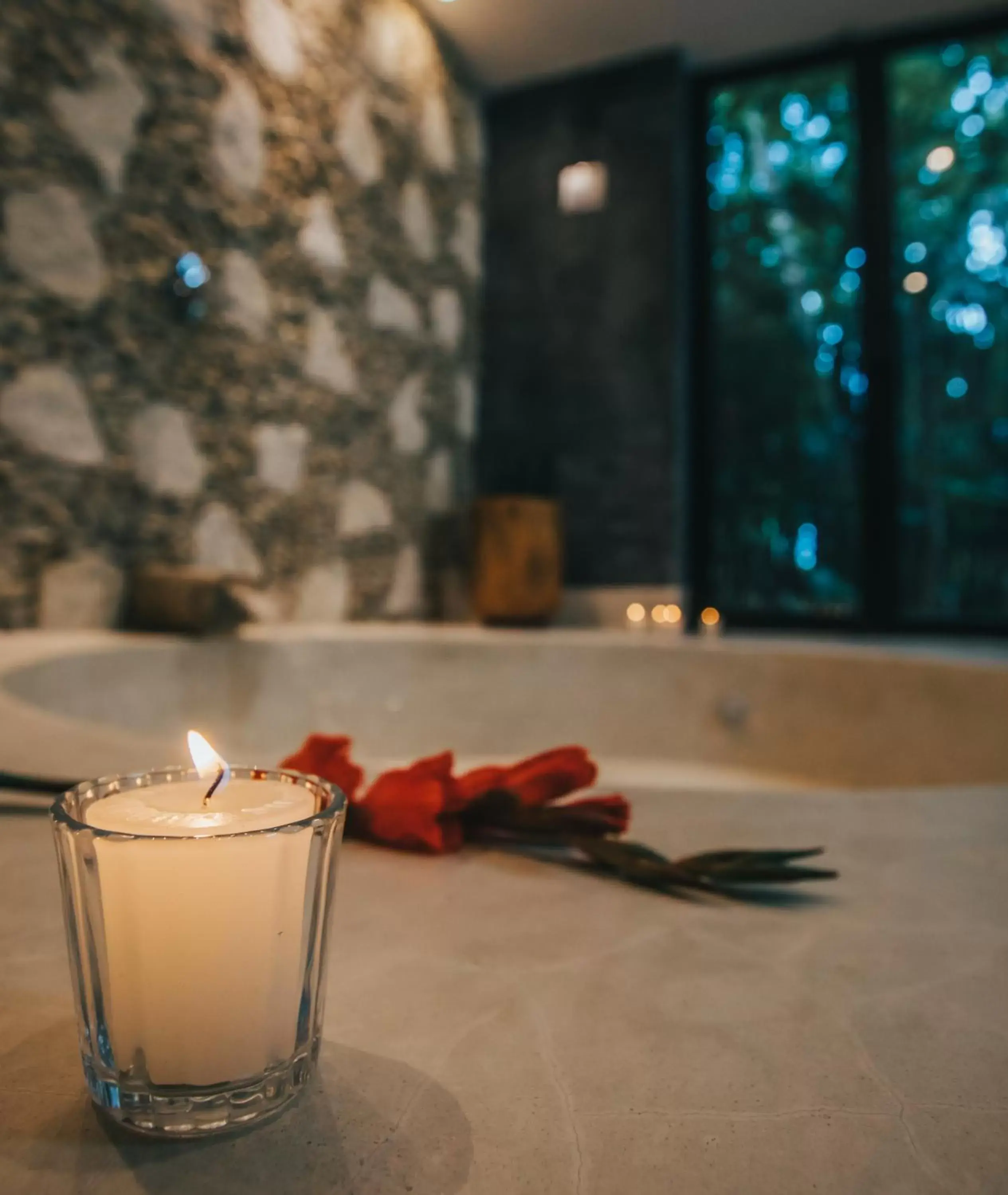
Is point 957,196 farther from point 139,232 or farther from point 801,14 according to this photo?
point 139,232

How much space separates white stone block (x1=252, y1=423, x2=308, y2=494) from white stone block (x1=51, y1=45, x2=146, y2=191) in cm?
52

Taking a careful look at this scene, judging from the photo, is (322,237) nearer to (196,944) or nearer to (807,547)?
(807,547)

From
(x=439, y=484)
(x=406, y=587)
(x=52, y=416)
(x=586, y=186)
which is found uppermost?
(x=586, y=186)

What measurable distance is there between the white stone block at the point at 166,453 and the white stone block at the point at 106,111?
0.38 metres

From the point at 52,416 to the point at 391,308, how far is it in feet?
3.41

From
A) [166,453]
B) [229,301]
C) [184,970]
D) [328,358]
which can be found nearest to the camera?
[184,970]

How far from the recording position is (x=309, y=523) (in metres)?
1.92

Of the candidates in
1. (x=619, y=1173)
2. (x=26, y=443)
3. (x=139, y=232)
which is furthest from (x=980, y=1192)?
(x=139, y=232)

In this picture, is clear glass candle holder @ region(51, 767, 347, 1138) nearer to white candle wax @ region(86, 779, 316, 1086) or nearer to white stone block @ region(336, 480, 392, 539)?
white candle wax @ region(86, 779, 316, 1086)

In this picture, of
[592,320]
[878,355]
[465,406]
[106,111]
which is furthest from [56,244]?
[878,355]

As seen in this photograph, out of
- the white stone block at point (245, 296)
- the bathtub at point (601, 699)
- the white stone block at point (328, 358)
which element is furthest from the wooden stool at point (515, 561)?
the white stone block at point (245, 296)

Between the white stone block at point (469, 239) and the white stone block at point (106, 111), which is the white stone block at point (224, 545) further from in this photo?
the white stone block at point (469, 239)

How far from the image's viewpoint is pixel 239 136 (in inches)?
66.1

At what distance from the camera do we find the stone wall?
4.35ft
